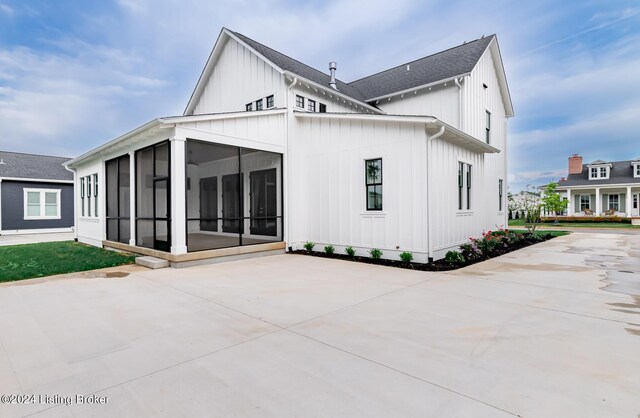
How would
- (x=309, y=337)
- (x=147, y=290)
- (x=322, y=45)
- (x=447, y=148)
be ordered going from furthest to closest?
(x=322, y=45)
(x=447, y=148)
(x=147, y=290)
(x=309, y=337)

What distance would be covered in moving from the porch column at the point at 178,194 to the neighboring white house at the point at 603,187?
32488 mm

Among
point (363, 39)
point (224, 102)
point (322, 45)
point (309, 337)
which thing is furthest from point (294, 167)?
point (322, 45)

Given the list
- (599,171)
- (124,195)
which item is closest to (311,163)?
(124,195)

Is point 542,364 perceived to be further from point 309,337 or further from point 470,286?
point 470,286

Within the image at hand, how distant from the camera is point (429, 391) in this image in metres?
2.13

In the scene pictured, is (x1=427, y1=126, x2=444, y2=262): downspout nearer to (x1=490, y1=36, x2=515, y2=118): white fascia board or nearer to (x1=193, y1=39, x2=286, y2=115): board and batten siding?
(x1=193, y1=39, x2=286, y2=115): board and batten siding

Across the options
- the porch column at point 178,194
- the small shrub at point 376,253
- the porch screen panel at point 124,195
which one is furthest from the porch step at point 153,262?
the small shrub at point 376,253

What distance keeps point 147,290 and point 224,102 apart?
31.1ft

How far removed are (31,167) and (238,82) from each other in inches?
648

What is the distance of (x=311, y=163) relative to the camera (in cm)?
940

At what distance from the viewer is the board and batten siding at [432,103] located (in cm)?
1168

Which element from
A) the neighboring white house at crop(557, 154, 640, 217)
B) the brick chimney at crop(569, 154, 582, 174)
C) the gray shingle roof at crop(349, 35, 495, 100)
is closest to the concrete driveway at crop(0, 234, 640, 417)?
the gray shingle roof at crop(349, 35, 495, 100)

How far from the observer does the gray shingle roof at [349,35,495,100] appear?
39.7 ft

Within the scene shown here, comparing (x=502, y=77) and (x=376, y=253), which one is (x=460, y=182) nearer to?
(x=376, y=253)
